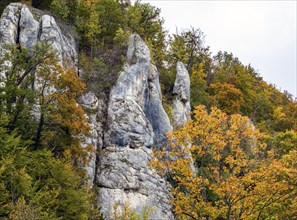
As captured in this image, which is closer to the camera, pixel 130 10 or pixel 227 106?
pixel 130 10

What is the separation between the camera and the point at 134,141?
2523 cm

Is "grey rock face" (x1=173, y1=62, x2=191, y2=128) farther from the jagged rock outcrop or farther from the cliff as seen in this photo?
the jagged rock outcrop

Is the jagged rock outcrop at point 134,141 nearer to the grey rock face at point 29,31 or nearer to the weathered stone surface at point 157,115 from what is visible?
the weathered stone surface at point 157,115

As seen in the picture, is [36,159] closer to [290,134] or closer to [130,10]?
[130,10]

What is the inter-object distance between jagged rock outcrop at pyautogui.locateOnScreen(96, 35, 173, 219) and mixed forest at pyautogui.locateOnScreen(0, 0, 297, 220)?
103 centimetres

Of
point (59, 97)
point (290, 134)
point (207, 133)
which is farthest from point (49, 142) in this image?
point (290, 134)

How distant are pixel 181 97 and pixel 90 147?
13.6m

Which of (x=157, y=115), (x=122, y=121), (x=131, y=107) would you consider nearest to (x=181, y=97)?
(x=157, y=115)

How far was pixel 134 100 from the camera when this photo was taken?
88.3 ft

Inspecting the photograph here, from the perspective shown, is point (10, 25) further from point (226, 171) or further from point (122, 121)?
point (226, 171)

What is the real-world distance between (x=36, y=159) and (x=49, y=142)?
7.85 feet

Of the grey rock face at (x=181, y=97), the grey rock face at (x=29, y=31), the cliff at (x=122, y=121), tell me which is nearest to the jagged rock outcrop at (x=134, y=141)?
the cliff at (x=122, y=121)

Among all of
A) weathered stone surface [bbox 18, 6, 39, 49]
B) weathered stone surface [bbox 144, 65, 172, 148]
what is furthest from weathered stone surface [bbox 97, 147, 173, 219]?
weathered stone surface [bbox 18, 6, 39, 49]

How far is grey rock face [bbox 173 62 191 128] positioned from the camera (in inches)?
1273
